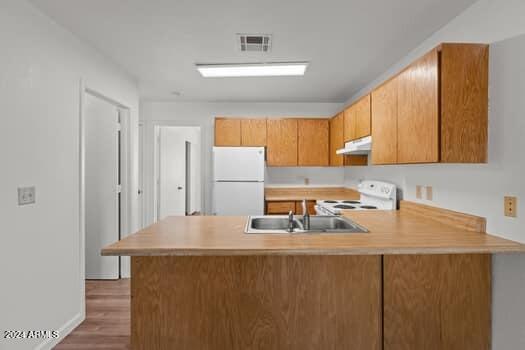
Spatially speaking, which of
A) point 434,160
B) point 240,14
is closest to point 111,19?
Answer: point 240,14

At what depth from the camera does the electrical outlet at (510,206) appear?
5.57 feet

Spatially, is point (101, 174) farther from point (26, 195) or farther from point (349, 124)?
point (349, 124)

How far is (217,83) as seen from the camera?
3.92 metres

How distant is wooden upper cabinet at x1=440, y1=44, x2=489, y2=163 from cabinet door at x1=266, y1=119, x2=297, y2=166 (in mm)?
2911

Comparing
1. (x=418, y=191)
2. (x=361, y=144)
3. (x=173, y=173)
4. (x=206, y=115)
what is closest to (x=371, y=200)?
(x=361, y=144)

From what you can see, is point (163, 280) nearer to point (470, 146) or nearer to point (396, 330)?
point (396, 330)

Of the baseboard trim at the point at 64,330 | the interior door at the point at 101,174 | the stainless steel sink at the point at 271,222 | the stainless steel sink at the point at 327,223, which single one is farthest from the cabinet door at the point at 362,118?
the baseboard trim at the point at 64,330

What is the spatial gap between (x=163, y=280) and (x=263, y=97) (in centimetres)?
349

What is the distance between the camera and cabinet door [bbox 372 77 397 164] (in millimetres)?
2459

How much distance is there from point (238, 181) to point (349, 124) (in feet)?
5.49

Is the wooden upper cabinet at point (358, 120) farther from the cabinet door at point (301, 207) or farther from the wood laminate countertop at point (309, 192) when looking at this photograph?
the wood laminate countertop at point (309, 192)

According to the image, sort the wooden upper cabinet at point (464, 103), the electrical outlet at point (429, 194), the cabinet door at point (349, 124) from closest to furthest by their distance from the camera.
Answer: the wooden upper cabinet at point (464, 103)
the electrical outlet at point (429, 194)
the cabinet door at point (349, 124)

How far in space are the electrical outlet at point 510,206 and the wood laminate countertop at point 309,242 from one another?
0.15m

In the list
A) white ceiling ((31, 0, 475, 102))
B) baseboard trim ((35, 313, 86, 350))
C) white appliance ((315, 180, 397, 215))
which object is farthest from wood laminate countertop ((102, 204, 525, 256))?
white ceiling ((31, 0, 475, 102))
